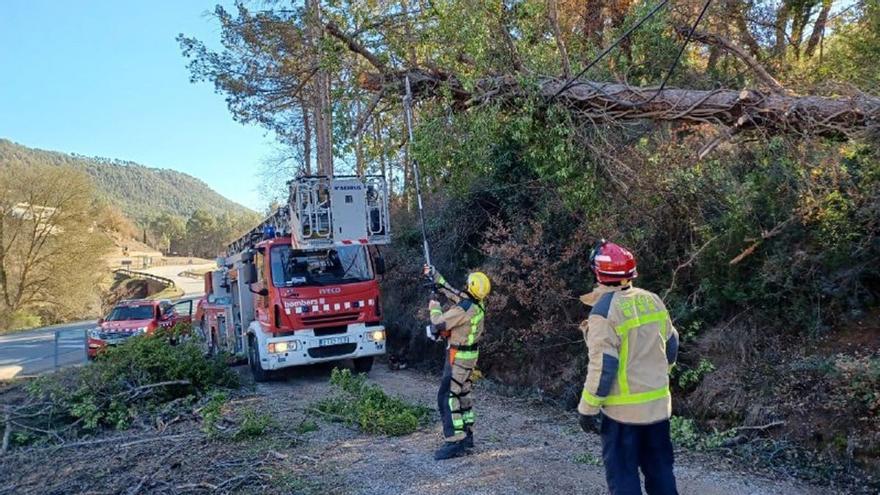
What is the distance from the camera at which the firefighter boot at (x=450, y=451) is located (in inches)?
232

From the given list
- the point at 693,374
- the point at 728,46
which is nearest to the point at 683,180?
the point at 693,374

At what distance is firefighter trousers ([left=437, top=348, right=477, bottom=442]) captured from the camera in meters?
5.88

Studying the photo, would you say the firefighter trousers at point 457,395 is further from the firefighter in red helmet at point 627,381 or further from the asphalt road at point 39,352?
the asphalt road at point 39,352

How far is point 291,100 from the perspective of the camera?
1638cm

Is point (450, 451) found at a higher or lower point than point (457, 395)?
lower

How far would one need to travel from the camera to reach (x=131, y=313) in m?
17.2

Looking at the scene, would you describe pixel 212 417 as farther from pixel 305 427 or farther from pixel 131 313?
pixel 131 313

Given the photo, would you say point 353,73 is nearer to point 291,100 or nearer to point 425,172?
point 425,172

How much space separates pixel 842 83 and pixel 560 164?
3.08 metres

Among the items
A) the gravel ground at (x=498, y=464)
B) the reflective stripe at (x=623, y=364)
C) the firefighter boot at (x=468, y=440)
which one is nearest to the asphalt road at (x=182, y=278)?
the gravel ground at (x=498, y=464)

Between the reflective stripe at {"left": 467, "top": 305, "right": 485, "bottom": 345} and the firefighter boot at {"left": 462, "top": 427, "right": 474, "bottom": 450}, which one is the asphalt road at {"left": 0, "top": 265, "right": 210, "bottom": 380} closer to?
the firefighter boot at {"left": 462, "top": 427, "right": 474, "bottom": 450}

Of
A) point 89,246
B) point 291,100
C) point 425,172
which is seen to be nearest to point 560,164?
point 425,172

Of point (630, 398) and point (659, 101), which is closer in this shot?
point (630, 398)

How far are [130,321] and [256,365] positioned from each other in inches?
303
